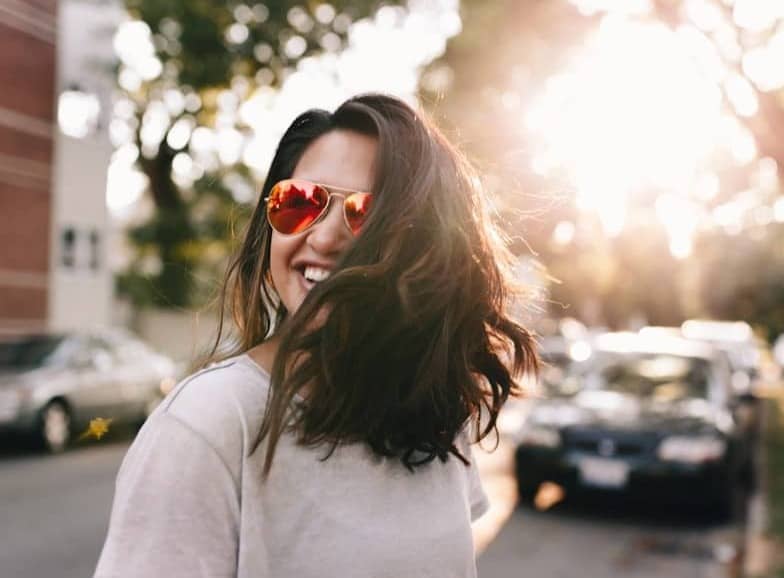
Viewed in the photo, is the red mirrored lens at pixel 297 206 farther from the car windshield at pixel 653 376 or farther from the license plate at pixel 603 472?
the car windshield at pixel 653 376

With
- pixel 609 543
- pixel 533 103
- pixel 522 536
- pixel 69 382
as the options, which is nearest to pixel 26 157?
pixel 69 382

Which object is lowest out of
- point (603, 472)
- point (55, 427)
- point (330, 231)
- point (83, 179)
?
point (55, 427)

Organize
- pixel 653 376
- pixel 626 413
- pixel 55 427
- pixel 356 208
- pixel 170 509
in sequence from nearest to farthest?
pixel 170 509, pixel 356 208, pixel 626 413, pixel 653 376, pixel 55 427

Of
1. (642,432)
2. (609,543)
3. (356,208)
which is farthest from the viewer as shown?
(642,432)

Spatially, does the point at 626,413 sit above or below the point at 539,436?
above

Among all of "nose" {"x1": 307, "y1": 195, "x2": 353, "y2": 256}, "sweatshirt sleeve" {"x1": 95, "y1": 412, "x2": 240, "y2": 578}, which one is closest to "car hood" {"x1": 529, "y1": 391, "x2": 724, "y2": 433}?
"nose" {"x1": 307, "y1": 195, "x2": 353, "y2": 256}

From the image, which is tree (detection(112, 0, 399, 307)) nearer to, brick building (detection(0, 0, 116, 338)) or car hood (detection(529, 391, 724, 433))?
brick building (detection(0, 0, 116, 338))

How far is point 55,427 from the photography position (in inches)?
542

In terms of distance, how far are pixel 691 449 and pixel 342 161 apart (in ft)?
26.6

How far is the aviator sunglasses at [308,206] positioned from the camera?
176 centimetres

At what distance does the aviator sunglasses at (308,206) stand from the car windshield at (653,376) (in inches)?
342

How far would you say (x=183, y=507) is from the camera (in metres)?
1.37

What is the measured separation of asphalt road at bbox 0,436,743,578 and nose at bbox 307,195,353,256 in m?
5.85

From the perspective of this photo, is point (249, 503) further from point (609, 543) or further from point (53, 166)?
point (53, 166)
